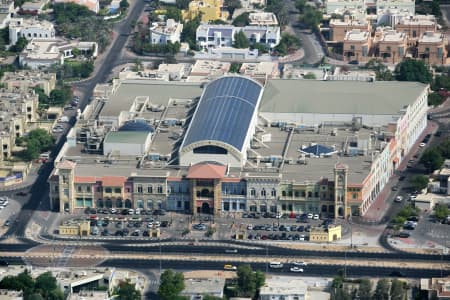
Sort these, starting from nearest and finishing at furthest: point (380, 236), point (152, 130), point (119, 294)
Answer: point (119, 294) < point (380, 236) < point (152, 130)

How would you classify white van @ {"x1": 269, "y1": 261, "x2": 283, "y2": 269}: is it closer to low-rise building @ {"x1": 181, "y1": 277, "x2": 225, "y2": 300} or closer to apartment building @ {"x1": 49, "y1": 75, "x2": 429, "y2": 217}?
low-rise building @ {"x1": 181, "y1": 277, "x2": 225, "y2": 300}

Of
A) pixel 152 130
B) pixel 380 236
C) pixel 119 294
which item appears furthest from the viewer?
pixel 152 130

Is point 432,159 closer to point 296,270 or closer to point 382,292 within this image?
point 296,270

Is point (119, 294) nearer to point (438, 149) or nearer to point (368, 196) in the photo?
point (368, 196)

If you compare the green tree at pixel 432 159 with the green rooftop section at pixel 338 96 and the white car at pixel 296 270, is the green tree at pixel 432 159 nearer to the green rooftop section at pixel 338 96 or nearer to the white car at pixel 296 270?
the green rooftop section at pixel 338 96

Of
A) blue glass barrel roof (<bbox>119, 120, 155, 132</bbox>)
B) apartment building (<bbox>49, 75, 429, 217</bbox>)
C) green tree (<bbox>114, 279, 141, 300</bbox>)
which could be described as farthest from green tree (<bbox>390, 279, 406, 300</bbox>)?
blue glass barrel roof (<bbox>119, 120, 155, 132</bbox>)

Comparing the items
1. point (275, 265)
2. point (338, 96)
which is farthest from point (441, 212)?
point (338, 96)

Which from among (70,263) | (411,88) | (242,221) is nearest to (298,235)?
(242,221)
